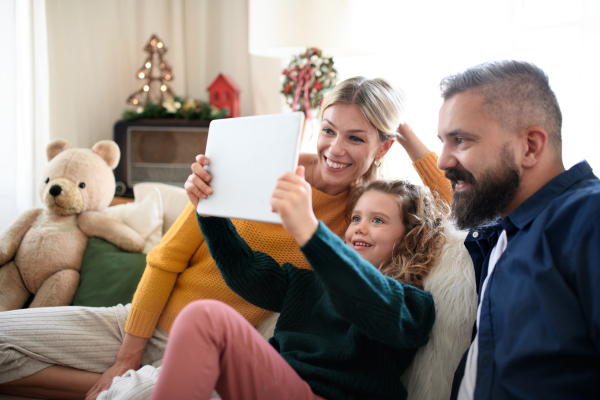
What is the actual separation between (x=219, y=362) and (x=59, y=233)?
3.60 ft

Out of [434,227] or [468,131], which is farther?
[434,227]

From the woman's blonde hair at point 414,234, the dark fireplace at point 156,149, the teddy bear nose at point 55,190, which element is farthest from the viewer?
the dark fireplace at point 156,149

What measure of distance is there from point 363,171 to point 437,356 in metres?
0.59

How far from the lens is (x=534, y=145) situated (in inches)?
34.9

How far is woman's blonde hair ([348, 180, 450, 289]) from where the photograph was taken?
1.08 metres

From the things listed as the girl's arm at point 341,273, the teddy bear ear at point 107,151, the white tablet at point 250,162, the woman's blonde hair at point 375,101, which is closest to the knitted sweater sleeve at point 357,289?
the girl's arm at point 341,273

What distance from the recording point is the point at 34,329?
4.07ft

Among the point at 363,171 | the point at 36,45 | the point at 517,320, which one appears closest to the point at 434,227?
the point at 363,171

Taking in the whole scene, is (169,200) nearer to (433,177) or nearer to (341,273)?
(433,177)

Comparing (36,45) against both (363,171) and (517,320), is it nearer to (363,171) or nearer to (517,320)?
(363,171)

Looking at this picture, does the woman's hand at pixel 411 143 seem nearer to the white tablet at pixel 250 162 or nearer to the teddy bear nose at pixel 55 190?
the white tablet at pixel 250 162

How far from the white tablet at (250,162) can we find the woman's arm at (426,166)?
72cm

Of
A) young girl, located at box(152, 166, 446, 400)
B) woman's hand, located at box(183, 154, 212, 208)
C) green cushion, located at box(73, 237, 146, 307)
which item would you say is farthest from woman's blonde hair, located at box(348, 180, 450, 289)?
green cushion, located at box(73, 237, 146, 307)

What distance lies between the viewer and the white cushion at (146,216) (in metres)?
1.79
